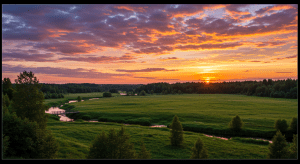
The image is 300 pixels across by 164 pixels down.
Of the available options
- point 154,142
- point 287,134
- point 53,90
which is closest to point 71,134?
point 154,142

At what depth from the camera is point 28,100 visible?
2150 cm

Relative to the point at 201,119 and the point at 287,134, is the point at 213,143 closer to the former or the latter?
the point at 287,134

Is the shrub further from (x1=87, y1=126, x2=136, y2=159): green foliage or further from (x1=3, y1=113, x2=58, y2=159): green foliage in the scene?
(x1=87, y1=126, x2=136, y2=159): green foliage

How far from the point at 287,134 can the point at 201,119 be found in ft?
75.6

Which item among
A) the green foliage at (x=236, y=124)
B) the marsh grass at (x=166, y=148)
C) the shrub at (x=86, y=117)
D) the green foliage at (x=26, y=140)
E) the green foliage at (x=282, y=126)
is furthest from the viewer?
the shrub at (x=86, y=117)

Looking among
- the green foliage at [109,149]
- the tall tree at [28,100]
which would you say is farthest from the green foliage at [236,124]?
the tall tree at [28,100]

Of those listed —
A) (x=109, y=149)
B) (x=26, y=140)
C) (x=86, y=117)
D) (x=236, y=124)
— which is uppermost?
(x=26, y=140)

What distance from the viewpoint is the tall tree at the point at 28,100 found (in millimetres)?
21219

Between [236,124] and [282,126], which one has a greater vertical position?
[282,126]

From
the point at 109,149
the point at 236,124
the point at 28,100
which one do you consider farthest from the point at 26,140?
the point at 236,124

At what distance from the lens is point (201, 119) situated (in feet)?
191

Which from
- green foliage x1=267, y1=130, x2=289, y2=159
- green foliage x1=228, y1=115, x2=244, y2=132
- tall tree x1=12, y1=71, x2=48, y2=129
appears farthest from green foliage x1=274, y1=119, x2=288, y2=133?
tall tree x1=12, y1=71, x2=48, y2=129

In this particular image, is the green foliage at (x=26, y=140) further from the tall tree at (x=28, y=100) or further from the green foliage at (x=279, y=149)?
the green foliage at (x=279, y=149)

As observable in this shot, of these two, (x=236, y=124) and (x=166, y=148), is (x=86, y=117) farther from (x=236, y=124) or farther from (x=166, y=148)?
(x=236, y=124)
